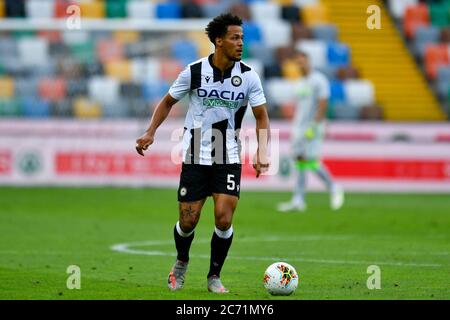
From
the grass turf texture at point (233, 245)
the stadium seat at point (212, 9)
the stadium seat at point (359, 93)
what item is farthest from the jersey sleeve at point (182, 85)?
the stadium seat at point (212, 9)

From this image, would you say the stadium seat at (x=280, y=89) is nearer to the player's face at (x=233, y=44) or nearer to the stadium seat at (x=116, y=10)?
the stadium seat at (x=116, y=10)

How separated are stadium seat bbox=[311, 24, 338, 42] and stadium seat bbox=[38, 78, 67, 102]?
313 inches

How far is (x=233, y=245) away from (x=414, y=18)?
62.4 ft

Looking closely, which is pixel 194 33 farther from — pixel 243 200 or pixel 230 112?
pixel 230 112

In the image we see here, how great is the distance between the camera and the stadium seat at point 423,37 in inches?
1261

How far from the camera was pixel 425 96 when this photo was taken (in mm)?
30969

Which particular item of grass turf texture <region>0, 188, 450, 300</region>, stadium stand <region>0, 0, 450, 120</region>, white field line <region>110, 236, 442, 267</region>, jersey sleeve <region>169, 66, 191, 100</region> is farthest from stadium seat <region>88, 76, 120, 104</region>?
jersey sleeve <region>169, 66, 191, 100</region>

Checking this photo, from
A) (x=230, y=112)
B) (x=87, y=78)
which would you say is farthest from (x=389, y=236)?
(x=87, y=78)

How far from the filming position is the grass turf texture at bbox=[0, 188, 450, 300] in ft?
35.5

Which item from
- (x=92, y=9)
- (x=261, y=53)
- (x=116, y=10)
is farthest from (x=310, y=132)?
(x=92, y=9)

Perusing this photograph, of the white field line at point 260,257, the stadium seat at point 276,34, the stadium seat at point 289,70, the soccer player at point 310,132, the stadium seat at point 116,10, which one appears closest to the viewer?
the white field line at point 260,257

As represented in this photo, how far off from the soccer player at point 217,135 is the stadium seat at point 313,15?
21.1 metres

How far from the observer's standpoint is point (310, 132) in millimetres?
21641

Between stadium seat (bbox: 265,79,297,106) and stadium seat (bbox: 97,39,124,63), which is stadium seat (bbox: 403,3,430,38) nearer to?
stadium seat (bbox: 265,79,297,106)
